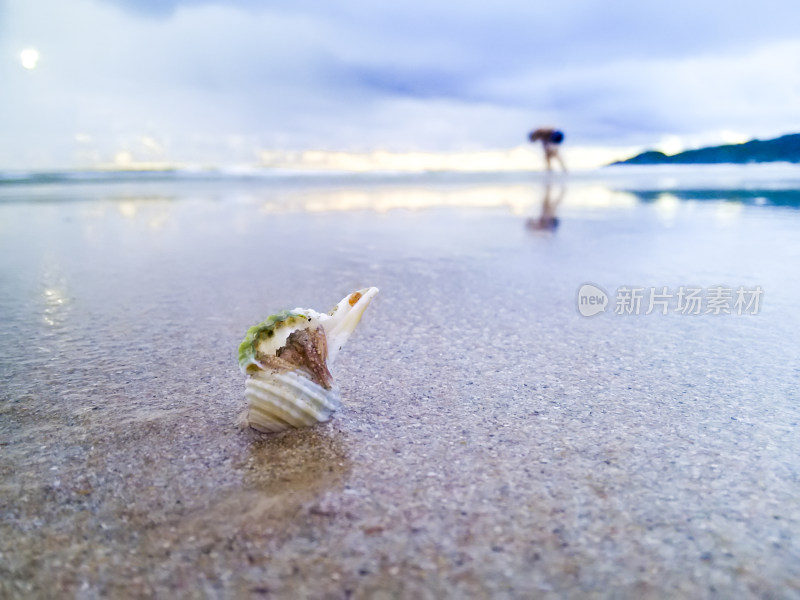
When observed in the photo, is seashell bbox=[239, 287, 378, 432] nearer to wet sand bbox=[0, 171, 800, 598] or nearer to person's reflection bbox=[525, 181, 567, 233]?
wet sand bbox=[0, 171, 800, 598]

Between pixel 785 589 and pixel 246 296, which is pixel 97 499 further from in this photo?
pixel 246 296

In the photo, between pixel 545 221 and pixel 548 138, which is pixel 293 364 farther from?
pixel 548 138

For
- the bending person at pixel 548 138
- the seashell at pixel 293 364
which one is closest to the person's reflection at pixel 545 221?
the seashell at pixel 293 364

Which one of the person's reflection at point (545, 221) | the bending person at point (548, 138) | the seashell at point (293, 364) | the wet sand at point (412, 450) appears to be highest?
the bending person at point (548, 138)

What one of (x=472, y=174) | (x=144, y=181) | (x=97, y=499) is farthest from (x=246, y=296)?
(x=472, y=174)

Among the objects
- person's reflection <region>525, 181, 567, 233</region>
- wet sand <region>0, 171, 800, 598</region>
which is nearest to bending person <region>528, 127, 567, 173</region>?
person's reflection <region>525, 181, 567, 233</region>

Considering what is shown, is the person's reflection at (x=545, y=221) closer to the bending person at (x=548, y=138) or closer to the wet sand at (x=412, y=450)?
the wet sand at (x=412, y=450)
